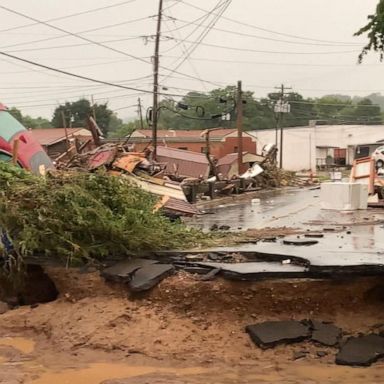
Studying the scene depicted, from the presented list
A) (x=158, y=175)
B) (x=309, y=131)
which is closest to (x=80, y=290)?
(x=158, y=175)

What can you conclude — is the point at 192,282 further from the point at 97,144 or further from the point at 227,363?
the point at 97,144

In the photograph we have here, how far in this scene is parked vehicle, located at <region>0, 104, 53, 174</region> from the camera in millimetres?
12977

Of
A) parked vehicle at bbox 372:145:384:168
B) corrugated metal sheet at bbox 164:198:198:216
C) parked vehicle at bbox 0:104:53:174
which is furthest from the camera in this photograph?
parked vehicle at bbox 372:145:384:168

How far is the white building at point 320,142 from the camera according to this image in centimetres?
7450

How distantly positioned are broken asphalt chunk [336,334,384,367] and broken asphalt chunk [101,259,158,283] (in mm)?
2736

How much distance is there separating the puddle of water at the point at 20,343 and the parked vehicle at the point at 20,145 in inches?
202

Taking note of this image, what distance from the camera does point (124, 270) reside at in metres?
8.43

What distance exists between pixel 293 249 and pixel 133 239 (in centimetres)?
220

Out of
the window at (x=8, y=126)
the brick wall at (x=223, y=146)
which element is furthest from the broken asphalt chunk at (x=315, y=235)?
the brick wall at (x=223, y=146)

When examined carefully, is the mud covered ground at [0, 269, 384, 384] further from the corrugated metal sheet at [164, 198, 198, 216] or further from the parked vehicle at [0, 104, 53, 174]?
the corrugated metal sheet at [164, 198, 198, 216]

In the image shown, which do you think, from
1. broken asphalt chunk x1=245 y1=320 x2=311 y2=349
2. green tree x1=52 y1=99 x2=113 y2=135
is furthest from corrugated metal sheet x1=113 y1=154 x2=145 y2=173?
green tree x1=52 y1=99 x2=113 y2=135

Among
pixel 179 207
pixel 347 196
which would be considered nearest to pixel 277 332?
pixel 179 207

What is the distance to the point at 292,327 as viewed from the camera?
7.50 m

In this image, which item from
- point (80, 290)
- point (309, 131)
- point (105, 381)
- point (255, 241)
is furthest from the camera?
point (309, 131)
